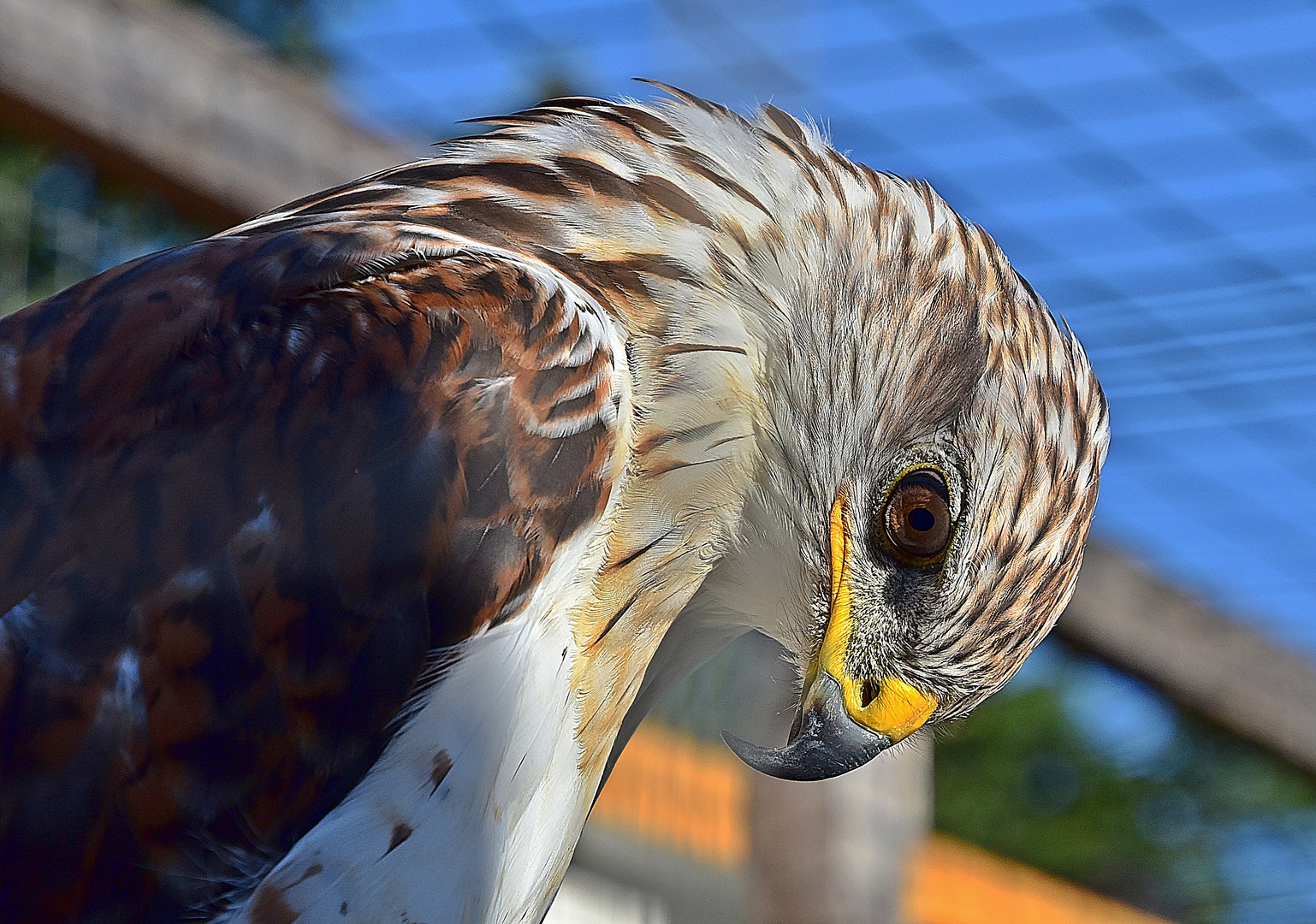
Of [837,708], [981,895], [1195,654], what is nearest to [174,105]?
[837,708]

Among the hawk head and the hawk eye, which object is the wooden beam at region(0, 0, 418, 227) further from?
the hawk eye

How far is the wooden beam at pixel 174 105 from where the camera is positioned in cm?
188

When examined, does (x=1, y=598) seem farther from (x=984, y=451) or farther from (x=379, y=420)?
(x=984, y=451)

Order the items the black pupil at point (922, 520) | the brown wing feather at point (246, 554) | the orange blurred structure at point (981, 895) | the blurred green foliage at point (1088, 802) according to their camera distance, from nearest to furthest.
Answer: the brown wing feather at point (246, 554) → the black pupil at point (922, 520) → the orange blurred structure at point (981, 895) → the blurred green foliage at point (1088, 802)

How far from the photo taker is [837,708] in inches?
73.4

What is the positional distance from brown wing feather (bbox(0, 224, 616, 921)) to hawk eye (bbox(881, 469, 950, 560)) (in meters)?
0.51

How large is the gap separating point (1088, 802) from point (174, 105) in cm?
1461

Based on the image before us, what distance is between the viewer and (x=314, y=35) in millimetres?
11391

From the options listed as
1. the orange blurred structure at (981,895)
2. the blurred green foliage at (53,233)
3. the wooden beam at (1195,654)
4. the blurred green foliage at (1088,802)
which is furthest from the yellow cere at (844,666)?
the blurred green foliage at (1088,802)

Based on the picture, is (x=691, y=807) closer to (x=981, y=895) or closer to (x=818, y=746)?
(x=981, y=895)

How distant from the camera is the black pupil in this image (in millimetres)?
1848

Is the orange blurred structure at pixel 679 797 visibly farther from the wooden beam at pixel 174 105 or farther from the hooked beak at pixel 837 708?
the wooden beam at pixel 174 105

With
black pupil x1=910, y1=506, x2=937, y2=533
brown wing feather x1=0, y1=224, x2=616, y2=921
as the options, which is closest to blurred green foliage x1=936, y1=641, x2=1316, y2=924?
black pupil x1=910, y1=506, x2=937, y2=533

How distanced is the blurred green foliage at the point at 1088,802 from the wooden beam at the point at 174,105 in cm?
1282
